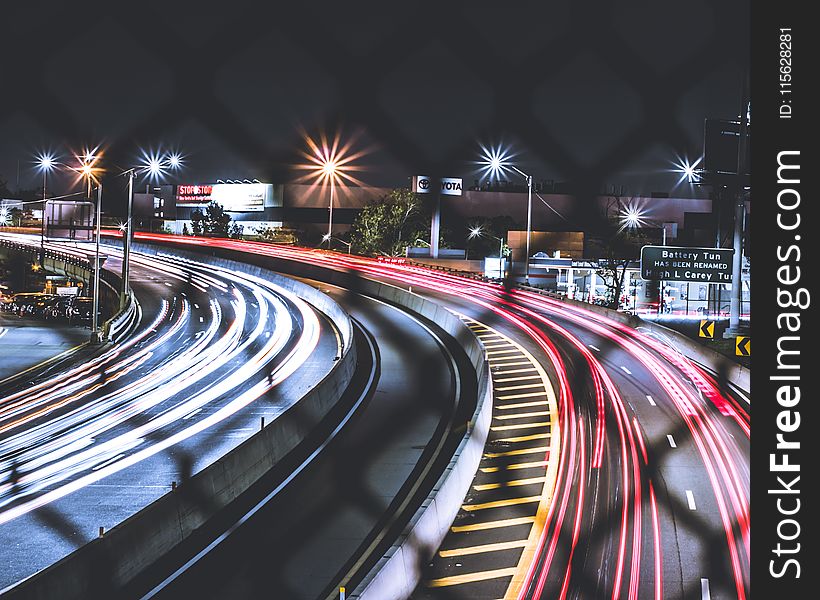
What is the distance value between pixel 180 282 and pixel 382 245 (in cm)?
1077

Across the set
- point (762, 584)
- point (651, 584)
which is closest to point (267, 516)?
point (651, 584)

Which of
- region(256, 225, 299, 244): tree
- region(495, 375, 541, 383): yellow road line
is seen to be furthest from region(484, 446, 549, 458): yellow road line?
region(256, 225, 299, 244): tree

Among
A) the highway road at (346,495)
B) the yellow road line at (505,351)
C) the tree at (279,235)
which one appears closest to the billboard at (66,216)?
the tree at (279,235)

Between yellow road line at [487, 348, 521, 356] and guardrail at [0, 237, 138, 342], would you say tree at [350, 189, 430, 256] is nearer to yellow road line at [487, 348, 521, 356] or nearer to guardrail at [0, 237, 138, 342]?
guardrail at [0, 237, 138, 342]

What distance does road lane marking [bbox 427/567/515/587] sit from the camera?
24.4 ft

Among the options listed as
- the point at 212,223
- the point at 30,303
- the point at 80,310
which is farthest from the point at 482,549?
the point at 212,223

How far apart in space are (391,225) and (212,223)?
16.2m

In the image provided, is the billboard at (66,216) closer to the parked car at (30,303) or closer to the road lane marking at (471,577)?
the parked car at (30,303)

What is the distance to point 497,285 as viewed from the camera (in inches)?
1321

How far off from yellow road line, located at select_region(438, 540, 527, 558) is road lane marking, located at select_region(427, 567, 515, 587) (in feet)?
1.64

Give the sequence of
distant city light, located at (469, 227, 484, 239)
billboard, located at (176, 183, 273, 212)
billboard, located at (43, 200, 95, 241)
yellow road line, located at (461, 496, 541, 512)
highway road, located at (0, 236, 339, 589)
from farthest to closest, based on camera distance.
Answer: billboard, located at (176, 183, 273, 212) < distant city light, located at (469, 227, 484, 239) < billboard, located at (43, 200, 95, 241) < yellow road line, located at (461, 496, 541, 512) < highway road, located at (0, 236, 339, 589)

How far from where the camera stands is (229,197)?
2375 inches

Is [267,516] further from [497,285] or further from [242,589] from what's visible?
[497,285]

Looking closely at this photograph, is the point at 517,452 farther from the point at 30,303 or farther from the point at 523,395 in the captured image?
the point at 30,303
